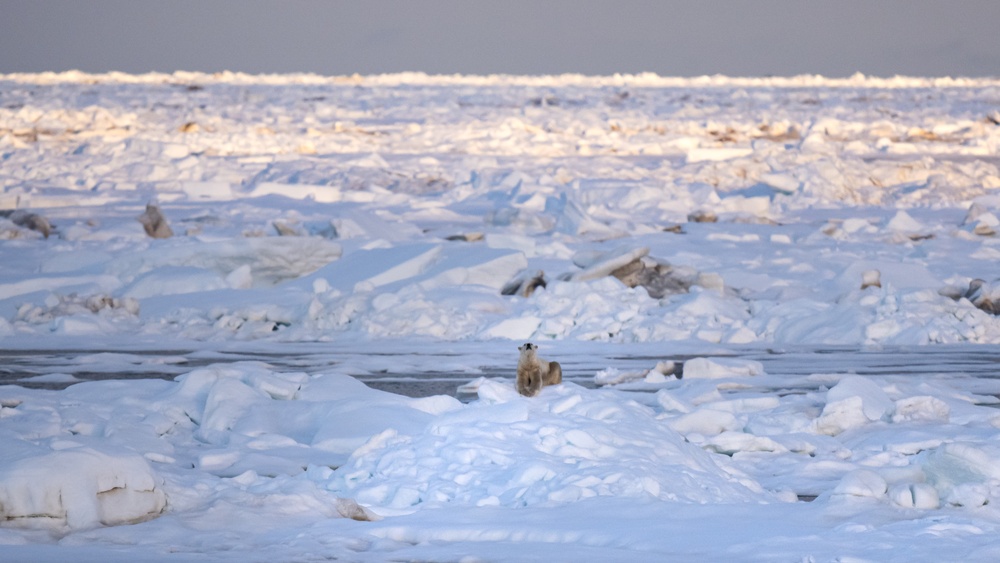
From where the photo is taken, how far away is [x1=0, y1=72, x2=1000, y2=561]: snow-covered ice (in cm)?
485

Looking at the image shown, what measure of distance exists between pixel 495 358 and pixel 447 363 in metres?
0.45

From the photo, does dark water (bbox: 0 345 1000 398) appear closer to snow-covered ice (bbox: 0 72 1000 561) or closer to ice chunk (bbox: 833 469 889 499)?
snow-covered ice (bbox: 0 72 1000 561)

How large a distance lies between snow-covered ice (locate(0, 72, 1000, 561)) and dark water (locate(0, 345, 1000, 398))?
0.05 meters

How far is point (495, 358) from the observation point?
9.88m

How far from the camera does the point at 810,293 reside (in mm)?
12523

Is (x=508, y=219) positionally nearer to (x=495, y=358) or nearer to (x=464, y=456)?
(x=495, y=358)

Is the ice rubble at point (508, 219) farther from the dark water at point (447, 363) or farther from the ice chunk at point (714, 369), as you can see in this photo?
the ice chunk at point (714, 369)

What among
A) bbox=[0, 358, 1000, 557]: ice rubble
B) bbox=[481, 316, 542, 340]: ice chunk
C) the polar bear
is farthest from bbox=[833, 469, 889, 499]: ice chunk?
bbox=[481, 316, 542, 340]: ice chunk

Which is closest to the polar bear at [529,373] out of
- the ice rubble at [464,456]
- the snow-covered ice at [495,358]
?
the ice rubble at [464,456]

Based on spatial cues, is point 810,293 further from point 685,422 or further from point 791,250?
point 685,422

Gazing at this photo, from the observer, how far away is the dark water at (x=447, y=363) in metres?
8.66

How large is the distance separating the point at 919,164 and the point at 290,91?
3715cm

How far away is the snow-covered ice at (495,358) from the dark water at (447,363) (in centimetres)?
5

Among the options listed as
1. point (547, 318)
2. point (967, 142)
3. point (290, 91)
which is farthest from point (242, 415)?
point (290, 91)
